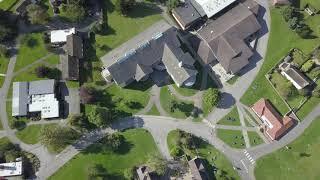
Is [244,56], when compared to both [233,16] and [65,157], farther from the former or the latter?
[65,157]

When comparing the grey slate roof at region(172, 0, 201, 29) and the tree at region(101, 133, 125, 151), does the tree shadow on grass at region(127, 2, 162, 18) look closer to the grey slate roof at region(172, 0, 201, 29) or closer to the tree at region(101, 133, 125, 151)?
the grey slate roof at region(172, 0, 201, 29)

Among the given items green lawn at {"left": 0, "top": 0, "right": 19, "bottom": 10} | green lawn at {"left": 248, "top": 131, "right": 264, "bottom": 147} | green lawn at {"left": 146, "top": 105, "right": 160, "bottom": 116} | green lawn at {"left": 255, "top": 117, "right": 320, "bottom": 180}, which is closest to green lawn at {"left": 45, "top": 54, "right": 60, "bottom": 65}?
Result: green lawn at {"left": 0, "top": 0, "right": 19, "bottom": 10}

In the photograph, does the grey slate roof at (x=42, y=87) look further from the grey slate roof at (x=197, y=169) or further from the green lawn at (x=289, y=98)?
the green lawn at (x=289, y=98)

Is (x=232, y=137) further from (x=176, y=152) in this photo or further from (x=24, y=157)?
(x=24, y=157)

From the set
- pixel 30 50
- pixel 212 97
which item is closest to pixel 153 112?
pixel 212 97

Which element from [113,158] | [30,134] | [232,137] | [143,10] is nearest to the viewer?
[113,158]

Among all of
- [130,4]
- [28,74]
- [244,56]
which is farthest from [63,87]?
[244,56]
